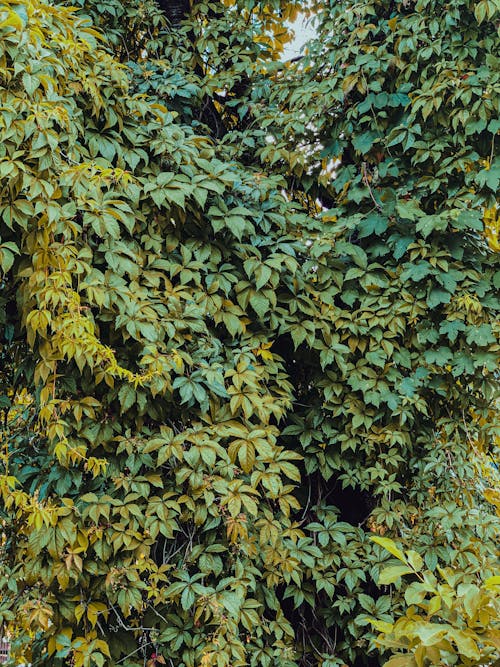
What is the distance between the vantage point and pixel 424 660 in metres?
1.12

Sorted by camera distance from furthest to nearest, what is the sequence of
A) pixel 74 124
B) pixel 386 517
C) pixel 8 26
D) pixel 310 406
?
pixel 310 406, pixel 386 517, pixel 74 124, pixel 8 26

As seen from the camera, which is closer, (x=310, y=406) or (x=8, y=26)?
(x=8, y=26)

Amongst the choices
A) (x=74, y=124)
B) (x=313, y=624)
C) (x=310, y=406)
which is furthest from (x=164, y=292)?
(x=313, y=624)

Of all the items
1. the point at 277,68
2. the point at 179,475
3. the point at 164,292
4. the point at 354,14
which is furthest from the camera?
the point at 277,68

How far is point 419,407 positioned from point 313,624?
107cm

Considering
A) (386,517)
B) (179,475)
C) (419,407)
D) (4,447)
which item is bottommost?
(4,447)

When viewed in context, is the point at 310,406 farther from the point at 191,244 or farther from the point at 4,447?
the point at 4,447

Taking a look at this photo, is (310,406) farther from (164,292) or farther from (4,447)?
(4,447)

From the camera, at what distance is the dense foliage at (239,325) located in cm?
216

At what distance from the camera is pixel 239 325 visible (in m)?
2.69

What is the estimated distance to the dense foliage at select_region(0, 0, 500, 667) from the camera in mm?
2158

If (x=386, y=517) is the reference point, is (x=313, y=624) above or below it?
below

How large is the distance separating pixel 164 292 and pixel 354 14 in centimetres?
177

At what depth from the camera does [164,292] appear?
253 centimetres
